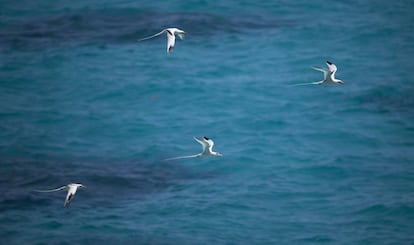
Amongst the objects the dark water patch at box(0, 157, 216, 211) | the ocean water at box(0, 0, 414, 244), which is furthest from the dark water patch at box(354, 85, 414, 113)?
the dark water patch at box(0, 157, 216, 211)

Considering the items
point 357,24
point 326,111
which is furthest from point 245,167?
point 357,24

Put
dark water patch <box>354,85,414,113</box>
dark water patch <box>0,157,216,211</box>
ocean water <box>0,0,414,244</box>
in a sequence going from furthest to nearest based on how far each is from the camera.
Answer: dark water patch <box>354,85,414,113</box> < dark water patch <box>0,157,216,211</box> < ocean water <box>0,0,414,244</box>

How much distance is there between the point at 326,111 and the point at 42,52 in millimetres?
13107

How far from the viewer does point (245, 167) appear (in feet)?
96.9

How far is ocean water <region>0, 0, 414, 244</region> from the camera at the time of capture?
25938 mm

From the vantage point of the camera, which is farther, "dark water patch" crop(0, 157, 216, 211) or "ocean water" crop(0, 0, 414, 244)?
"dark water patch" crop(0, 157, 216, 211)

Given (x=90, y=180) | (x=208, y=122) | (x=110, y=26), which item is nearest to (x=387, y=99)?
(x=208, y=122)

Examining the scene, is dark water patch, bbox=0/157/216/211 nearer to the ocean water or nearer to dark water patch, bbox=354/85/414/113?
the ocean water

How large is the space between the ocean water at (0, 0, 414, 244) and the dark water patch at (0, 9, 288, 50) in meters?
0.10

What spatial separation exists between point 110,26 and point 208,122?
29.6ft

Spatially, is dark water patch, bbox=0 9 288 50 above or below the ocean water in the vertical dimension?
above

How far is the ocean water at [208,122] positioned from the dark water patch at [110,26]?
95 mm

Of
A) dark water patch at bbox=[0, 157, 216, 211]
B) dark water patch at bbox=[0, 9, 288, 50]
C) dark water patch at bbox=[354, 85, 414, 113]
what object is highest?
dark water patch at bbox=[0, 9, 288, 50]

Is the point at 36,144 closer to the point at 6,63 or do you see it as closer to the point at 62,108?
the point at 62,108
